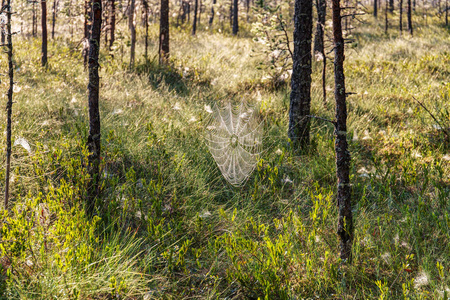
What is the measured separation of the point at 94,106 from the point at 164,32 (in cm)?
708

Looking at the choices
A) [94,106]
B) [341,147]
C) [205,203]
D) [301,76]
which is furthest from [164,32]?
[341,147]

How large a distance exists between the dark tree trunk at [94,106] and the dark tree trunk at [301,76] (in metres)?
2.80

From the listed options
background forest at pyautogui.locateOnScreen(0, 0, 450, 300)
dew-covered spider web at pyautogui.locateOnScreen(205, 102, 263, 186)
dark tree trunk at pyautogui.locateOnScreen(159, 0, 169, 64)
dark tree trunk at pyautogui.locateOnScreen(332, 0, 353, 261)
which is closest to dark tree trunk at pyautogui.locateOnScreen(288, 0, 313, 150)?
background forest at pyautogui.locateOnScreen(0, 0, 450, 300)

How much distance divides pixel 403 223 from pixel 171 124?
10.9 feet

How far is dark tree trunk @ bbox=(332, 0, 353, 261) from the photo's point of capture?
2.71m

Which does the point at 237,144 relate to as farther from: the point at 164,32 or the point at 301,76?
the point at 164,32

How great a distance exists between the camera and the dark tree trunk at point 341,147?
2.71 m

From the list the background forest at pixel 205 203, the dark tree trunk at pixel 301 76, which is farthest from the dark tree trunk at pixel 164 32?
the dark tree trunk at pixel 301 76

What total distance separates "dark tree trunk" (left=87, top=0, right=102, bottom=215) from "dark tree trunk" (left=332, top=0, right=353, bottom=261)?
2197 millimetres

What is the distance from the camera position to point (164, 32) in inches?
395

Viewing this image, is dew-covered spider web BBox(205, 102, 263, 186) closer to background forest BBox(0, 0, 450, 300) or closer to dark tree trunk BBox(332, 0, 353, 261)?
background forest BBox(0, 0, 450, 300)

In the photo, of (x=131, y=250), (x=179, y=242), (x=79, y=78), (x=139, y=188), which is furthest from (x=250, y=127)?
(x=79, y=78)

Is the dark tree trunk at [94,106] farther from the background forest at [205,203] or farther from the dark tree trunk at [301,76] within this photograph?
the dark tree trunk at [301,76]

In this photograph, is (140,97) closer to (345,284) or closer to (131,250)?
(131,250)
